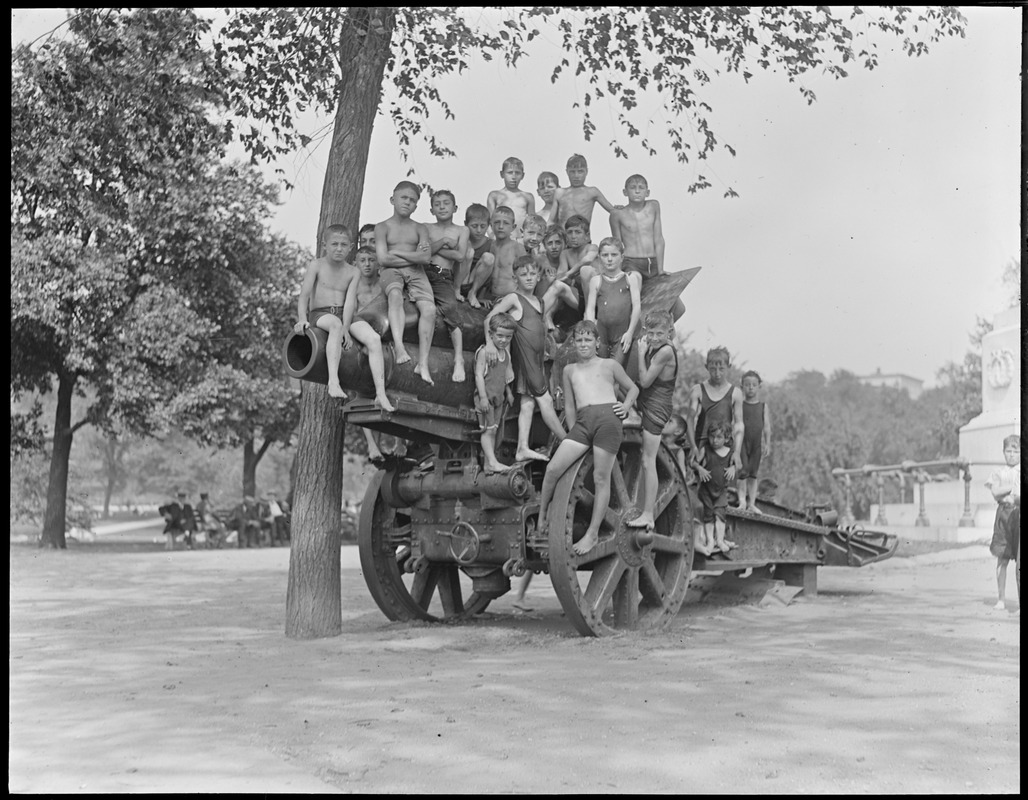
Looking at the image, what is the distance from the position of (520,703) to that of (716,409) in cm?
561

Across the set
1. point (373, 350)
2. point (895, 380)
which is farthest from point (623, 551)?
point (895, 380)

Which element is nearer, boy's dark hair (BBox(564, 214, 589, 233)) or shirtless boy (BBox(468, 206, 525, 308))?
shirtless boy (BBox(468, 206, 525, 308))

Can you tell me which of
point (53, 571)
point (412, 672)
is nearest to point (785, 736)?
point (412, 672)

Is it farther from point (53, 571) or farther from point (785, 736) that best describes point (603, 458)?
point (53, 571)

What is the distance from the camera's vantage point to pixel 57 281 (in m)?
22.3

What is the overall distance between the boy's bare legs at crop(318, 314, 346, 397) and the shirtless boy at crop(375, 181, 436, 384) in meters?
0.52

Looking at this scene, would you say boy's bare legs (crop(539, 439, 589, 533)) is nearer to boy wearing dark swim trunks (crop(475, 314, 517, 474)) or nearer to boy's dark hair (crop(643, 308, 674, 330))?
boy wearing dark swim trunks (crop(475, 314, 517, 474))

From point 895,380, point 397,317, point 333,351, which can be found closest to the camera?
point 333,351

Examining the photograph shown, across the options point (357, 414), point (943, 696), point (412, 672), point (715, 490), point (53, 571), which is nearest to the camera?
point (943, 696)

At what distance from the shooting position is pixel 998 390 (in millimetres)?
17812

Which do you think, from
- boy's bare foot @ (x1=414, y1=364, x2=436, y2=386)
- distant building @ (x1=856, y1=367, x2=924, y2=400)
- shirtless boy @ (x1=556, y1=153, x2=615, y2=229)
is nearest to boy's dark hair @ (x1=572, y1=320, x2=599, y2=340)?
boy's bare foot @ (x1=414, y1=364, x2=436, y2=386)

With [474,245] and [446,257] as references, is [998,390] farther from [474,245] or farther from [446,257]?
[446,257]

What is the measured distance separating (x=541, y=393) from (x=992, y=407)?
10980 mm

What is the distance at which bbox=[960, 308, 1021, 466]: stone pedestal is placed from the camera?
56.8ft
